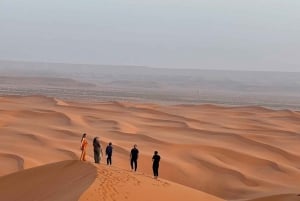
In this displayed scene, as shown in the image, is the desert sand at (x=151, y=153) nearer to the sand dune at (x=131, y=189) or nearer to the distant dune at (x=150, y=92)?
the sand dune at (x=131, y=189)

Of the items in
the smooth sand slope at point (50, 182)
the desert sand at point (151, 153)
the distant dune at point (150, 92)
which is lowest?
the distant dune at point (150, 92)

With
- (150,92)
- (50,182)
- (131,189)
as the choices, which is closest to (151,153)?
(50,182)

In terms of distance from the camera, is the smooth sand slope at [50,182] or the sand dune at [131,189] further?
the smooth sand slope at [50,182]

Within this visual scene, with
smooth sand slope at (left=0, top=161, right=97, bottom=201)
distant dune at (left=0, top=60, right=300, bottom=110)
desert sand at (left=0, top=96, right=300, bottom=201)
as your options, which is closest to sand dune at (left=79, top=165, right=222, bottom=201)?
desert sand at (left=0, top=96, right=300, bottom=201)

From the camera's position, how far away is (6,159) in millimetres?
23531

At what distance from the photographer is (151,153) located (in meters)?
26.3

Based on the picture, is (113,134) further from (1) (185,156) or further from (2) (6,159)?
(2) (6,159)

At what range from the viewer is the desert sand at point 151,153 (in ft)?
46.2

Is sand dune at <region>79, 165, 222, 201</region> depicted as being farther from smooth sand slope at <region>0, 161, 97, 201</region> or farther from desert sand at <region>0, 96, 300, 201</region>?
smooth sand slope at <region>0, 161, 97, 201</region>

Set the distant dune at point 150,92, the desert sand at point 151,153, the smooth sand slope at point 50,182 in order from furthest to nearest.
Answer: the distant dune at point 150,92, the desert sand at point 151,153, the smooth sand slope at point 50,182

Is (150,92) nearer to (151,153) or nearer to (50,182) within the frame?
(151,153)

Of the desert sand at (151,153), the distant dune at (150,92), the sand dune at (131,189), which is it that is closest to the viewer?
the sand dune at (131,189)

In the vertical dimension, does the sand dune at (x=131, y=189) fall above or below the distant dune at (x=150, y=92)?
above

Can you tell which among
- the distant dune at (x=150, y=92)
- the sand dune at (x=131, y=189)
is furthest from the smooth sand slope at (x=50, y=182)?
the distant dune at (x=150, y=92)
